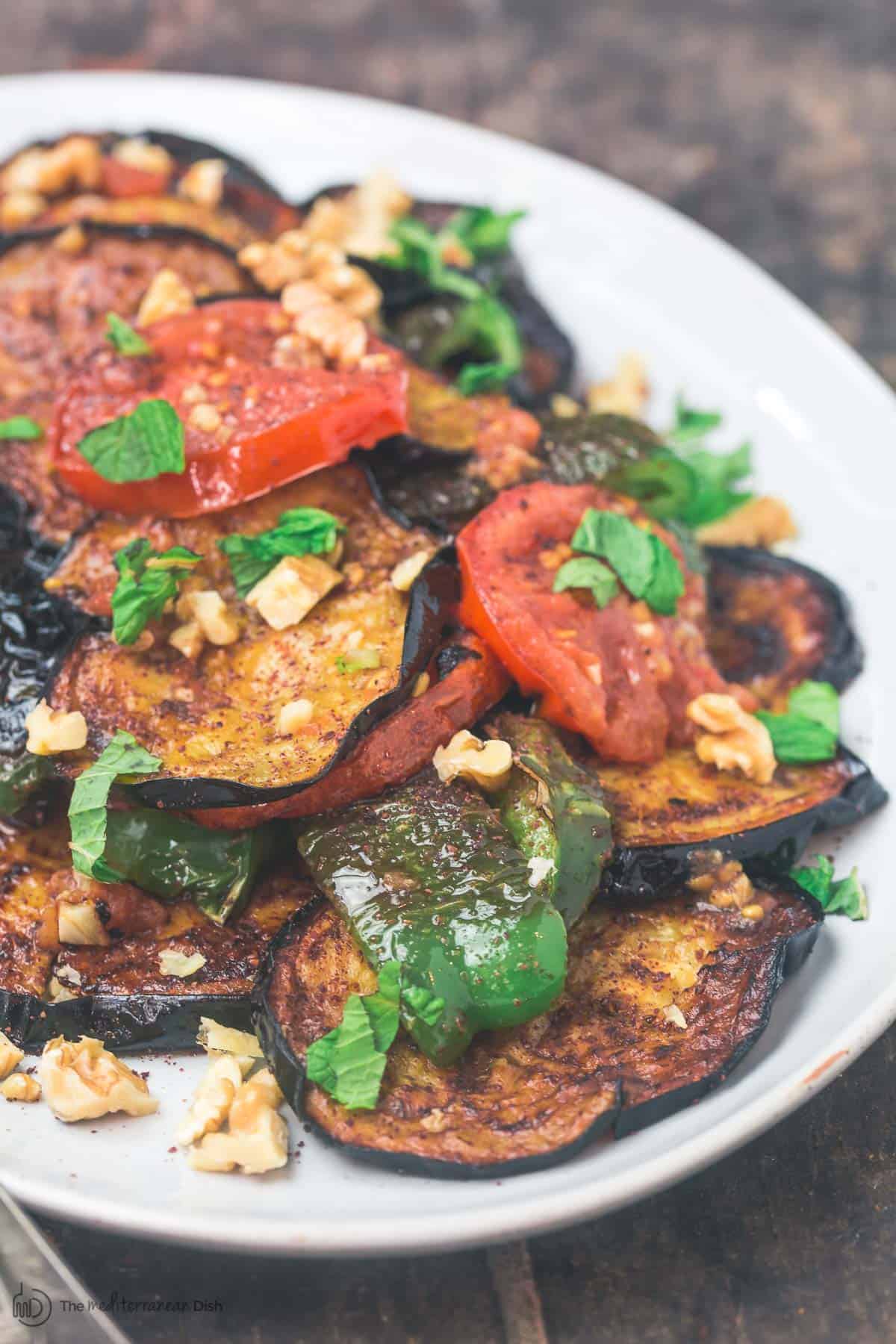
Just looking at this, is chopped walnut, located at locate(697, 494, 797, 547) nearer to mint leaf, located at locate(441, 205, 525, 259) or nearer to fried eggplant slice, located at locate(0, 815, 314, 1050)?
mint leaf, located at locate(441, 205, 525, 259)

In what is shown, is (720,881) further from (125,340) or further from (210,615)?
(125,340)

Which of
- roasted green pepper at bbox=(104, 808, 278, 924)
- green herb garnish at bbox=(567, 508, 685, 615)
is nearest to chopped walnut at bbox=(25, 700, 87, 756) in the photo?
roasted green pepper at bbox=(104, 808, 278, 924)

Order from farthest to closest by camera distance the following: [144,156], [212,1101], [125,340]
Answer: [144,156] → [125,340] → [212,1101]

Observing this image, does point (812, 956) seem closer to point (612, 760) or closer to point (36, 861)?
point (612, 760)

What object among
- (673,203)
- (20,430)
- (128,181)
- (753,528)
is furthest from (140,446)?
(673,203)

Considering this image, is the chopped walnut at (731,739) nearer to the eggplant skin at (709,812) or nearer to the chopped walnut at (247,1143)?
the eggplant skin at (709,812)

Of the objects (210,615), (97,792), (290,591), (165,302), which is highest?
(165,302)
